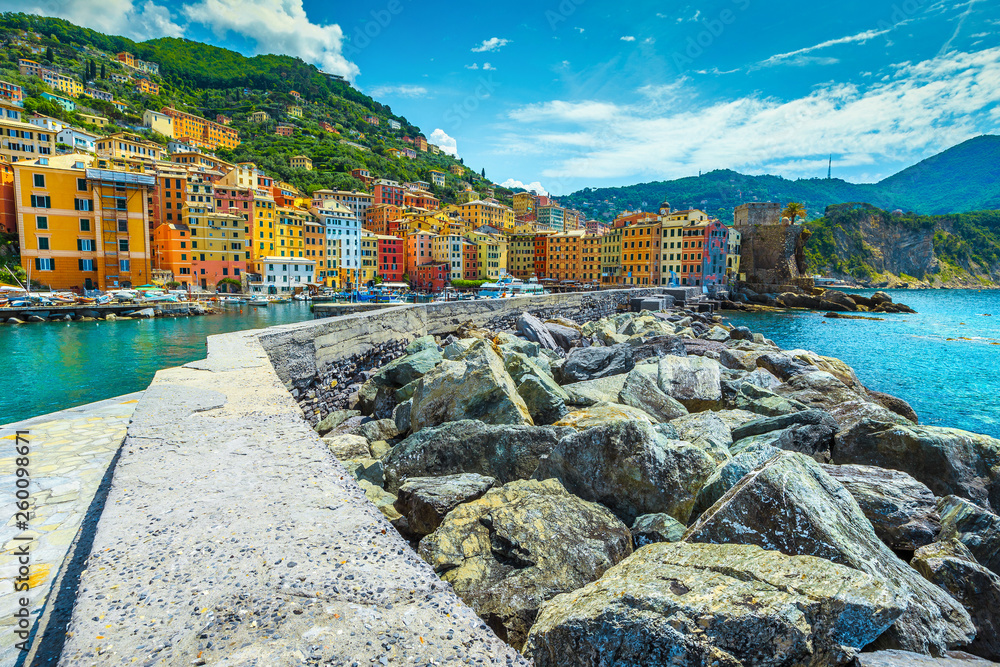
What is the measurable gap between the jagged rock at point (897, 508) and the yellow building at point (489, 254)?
74598 mm

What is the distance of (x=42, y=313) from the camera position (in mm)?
34969

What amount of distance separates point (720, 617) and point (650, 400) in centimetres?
551

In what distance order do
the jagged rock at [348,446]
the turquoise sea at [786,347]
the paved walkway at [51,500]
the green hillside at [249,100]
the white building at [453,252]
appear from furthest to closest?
the green hillside at [249,100], the white building at [453,252], the turquoise sea at [786,347], the jagged rock at [348,446], the paved walkway at [51,500]

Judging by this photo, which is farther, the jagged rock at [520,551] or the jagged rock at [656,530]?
the jagged rock at [656,530]

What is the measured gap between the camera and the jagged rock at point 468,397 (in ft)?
20.5

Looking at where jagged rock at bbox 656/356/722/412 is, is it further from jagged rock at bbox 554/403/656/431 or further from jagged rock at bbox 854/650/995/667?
jagged rock at bbox 854/650/995/667

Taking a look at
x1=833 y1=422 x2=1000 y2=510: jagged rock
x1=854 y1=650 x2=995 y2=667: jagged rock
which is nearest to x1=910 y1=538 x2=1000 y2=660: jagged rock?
x1=854 y1=650 x2=995 y2=667: jagged rock

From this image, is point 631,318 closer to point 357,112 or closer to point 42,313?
point 42,313

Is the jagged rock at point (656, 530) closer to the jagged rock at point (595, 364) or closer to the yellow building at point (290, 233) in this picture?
the jagged rock at point (595, 364)

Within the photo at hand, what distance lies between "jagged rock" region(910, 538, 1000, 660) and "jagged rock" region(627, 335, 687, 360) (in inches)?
277

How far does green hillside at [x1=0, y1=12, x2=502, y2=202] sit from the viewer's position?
102 m

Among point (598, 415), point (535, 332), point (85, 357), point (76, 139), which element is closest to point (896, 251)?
point (535, 332)

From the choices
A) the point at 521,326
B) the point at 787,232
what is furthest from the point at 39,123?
the point at 787,232

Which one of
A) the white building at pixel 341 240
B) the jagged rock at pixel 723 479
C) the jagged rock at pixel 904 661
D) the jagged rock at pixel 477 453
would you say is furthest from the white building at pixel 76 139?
the jagged rock at pixel 904 661
